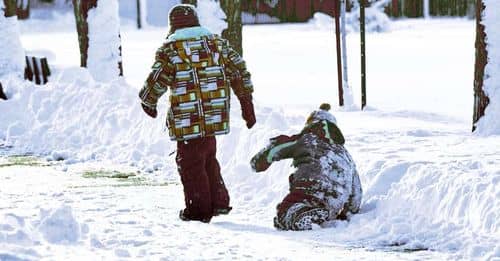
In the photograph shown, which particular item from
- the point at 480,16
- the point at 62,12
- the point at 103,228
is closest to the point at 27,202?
the point at 103,228

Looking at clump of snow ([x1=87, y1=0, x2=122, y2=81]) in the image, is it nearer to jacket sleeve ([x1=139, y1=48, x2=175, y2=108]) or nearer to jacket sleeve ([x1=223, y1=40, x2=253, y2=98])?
jacket sleeve ([x1=223, y1=40, x2=253, y2=98])

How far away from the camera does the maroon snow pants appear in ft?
26.0

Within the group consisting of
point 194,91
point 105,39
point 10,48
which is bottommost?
point 10,48

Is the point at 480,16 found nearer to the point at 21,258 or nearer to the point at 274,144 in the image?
the point at 274,144

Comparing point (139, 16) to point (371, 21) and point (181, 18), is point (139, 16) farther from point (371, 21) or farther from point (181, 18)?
point (181, 18)

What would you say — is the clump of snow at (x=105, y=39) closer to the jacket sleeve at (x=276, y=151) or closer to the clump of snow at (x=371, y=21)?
the jacket sleeve at (x=276, y=151)

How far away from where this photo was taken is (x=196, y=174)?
8.00 metres

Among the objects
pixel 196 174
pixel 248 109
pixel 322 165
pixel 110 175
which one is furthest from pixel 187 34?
pixel 110 175

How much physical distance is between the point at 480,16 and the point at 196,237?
5231 mm

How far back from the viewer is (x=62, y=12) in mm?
44719

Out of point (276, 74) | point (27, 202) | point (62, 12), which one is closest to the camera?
point (27, 202)

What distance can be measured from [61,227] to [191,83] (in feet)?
4.59

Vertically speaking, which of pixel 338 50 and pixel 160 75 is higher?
pixel 160 75

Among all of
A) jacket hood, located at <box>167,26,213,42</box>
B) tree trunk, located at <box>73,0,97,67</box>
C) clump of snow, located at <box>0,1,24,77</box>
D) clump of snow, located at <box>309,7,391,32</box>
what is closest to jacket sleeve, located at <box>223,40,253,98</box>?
jacket hood, located at <box>167,26,213,42</box>
